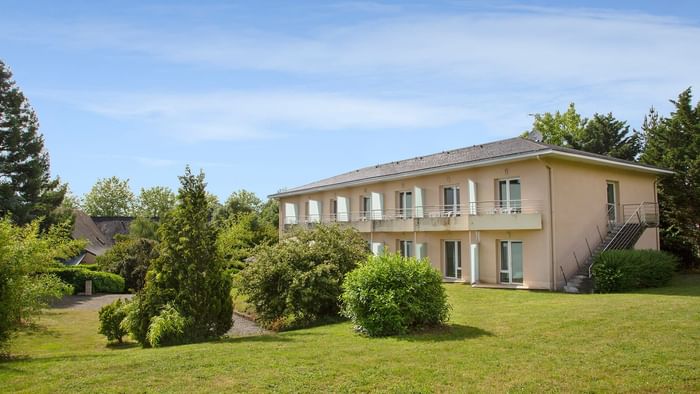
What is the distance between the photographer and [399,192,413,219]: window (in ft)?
96.0

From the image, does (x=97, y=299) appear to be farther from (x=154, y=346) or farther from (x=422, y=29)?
(x=422, y=29)

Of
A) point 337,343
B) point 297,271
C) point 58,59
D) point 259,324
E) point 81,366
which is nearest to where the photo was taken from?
point 81,366

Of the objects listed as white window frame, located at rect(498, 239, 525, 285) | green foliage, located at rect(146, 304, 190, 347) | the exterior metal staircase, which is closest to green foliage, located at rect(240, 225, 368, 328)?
green foliage, located at rect(146, 304, 190, 347)

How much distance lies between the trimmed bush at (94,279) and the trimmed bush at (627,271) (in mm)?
28177

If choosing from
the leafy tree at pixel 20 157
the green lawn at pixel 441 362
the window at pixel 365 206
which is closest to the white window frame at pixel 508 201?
the green lawn at pixel 441 362

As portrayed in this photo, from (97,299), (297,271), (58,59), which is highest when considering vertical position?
(58,59)

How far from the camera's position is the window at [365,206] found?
33031 millimetres

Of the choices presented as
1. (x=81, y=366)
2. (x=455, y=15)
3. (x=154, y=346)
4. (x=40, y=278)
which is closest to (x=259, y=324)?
(x=154, y=346)

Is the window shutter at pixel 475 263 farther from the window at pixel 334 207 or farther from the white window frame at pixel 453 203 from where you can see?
the window at pixel 334 207

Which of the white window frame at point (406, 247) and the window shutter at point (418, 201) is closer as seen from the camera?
the window shutter at point (418, 201)

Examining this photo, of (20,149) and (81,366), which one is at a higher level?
(20,149)

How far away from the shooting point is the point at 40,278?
13.5m

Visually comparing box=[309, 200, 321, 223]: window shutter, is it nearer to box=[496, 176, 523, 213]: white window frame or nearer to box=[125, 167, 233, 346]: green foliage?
box=[496, 176, 523, 213]: white window frame

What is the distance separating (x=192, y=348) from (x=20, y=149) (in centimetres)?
3188
